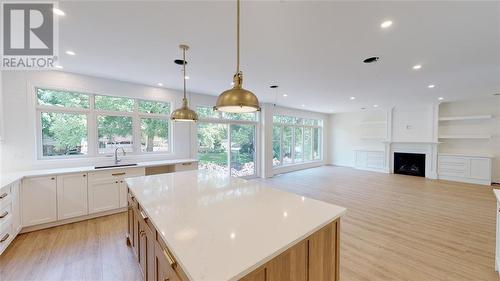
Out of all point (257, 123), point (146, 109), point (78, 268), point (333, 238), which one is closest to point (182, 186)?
point (78, 268)

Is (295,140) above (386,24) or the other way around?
the other way around

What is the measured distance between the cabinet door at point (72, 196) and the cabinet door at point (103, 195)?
0.09m

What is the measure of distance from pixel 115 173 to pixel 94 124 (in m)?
1.19

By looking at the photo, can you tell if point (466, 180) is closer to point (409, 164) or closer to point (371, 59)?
point (409, 164)

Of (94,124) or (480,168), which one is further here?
(480,168)

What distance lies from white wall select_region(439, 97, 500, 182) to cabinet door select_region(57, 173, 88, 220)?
10.3 metres

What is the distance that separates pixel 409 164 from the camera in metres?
7.49

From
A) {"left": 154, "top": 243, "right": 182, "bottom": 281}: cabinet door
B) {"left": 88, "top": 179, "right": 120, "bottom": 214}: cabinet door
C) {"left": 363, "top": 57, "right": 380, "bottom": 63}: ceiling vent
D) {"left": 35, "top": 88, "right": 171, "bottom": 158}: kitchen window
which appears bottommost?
{"left": 88, "top": 179, "right": 120, "bottom": 214}: cabinet door

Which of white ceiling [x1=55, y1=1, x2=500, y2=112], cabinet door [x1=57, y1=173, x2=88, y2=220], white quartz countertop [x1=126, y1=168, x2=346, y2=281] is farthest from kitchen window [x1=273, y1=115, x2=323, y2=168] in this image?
cabinet door [x1=57, y1=173, x2=88, y2=220]

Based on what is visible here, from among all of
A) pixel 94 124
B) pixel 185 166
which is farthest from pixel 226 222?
pixel 94 124

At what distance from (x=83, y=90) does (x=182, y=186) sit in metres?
3.31

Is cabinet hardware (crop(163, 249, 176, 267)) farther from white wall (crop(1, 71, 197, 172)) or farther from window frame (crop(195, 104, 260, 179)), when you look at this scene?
window frame (crop(195, 104, 260, 179))

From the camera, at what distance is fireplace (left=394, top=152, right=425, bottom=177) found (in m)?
7.19

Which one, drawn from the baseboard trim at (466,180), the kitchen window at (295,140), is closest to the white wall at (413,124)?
the baseboard trim at (466,180)
